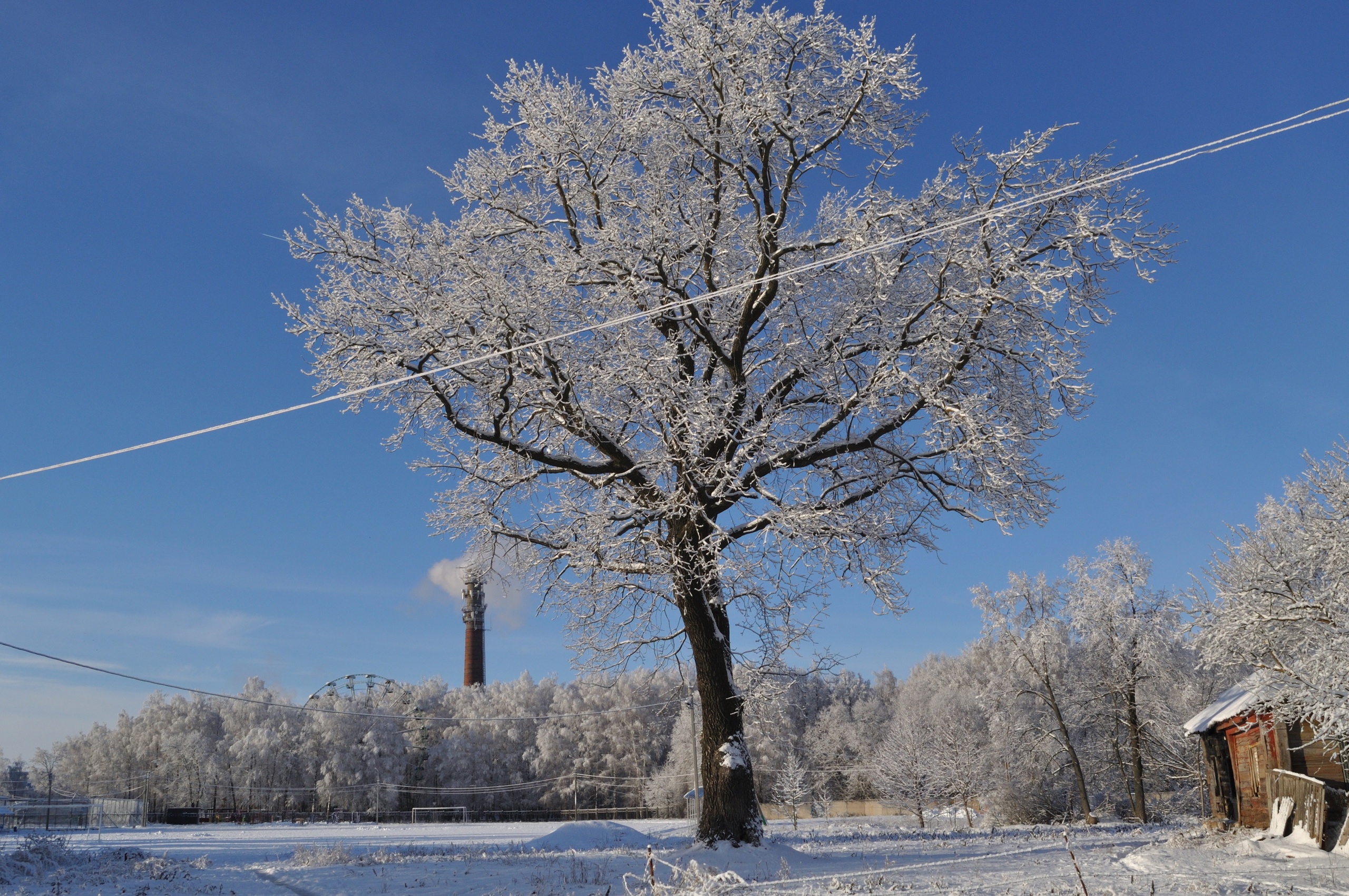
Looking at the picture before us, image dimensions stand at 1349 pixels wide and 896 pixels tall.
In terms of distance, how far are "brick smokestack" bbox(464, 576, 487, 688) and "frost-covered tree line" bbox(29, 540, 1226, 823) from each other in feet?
6.89

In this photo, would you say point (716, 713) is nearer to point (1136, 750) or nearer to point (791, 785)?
point (1136, 750)

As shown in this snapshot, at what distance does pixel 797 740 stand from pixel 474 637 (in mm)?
31413

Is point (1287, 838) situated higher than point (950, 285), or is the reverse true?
point (950, 285)

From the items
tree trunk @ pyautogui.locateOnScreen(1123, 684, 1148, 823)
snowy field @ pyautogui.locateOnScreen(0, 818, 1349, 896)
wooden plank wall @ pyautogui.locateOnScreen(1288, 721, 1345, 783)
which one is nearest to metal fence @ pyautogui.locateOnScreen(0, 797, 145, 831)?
snowy field @ pyautogui.locateOnScreen(0, 818, 1349, 896)

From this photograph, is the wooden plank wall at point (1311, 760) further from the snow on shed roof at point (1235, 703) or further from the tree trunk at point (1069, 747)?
the tree trunk at point (1069, 747)

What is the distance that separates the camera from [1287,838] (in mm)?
17109

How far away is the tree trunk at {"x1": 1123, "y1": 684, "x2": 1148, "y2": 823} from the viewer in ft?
116

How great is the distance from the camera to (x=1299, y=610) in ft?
53.8

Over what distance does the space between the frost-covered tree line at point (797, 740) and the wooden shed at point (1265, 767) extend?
1294 centimetres

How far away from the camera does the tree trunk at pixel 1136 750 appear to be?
3547 centimetres

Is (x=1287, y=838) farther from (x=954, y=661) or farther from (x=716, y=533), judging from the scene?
(x=954, y=661)

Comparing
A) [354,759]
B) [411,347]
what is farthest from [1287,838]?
[354,759]

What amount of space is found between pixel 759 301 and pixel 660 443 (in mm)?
2604

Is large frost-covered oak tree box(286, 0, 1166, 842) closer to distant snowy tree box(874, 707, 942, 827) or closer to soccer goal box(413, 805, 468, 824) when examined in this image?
distant snowy tree box(874, 707, 942, 827)
